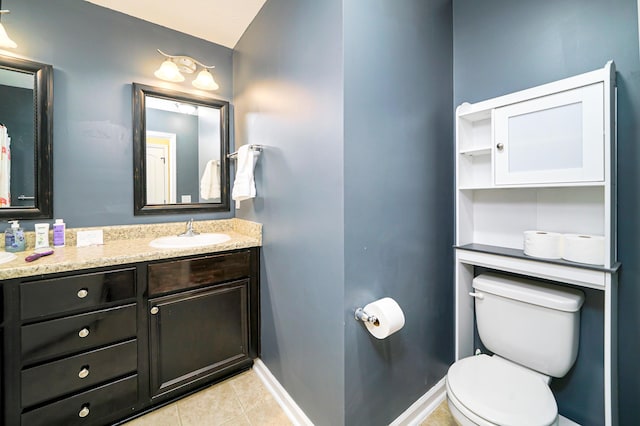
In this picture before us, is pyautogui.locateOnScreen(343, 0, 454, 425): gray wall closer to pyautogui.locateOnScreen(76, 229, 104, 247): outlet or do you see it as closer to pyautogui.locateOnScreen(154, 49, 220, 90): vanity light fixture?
pyautogui.locateOnScreen(154, 49, 220, 90): vanity light fixture

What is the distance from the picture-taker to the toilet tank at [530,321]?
1152 mm

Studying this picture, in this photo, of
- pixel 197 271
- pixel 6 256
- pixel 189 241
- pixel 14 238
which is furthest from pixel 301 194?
pixel 14 238

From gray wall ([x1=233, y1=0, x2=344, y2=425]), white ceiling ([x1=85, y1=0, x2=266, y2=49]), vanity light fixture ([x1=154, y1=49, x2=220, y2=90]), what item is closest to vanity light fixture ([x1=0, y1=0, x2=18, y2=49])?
white ceiling ([x1=85, y1=0, x2=266, y2=49])

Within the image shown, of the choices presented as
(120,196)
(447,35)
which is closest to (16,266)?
(120,196)

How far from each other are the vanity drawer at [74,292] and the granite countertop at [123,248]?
0.18 feet

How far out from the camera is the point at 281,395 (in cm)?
149

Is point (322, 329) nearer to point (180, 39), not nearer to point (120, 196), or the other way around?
point (120, 196)

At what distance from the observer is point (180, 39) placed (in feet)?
6.37

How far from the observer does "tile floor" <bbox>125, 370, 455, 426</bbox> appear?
53.9 inches

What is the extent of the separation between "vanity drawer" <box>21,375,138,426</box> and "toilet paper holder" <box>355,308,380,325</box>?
1.27 metres

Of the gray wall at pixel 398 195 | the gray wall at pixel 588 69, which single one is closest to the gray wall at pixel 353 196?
the gray wall at pixel 398 195

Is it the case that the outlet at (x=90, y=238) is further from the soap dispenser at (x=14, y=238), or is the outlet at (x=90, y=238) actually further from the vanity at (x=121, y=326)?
the soap dispenser at (x=14, y=238)

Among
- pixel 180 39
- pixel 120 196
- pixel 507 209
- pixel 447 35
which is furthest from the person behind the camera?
pixel 180 39

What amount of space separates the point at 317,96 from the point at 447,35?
40.7 inches
